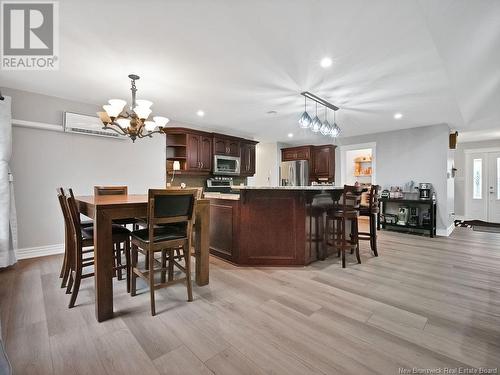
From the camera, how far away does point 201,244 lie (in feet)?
8.16

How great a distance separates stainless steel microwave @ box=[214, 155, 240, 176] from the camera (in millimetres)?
5383

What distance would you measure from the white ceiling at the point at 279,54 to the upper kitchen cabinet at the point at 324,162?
251cm

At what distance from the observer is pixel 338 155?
6582 mm

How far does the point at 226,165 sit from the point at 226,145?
1.57 ft

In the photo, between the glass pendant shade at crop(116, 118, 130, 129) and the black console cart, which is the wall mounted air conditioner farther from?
the black console cart

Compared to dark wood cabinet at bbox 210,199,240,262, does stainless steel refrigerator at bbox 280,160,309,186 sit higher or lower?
higher

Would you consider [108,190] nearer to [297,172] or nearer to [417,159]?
[297,172]

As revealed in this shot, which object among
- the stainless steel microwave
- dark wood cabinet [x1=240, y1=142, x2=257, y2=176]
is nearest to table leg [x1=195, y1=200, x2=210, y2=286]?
the stainless steel microwave

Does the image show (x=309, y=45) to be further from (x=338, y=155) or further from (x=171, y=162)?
(x=338, y=155)

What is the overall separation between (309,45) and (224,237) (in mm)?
2481

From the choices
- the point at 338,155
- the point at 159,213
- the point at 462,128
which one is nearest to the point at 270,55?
the point at 159,213

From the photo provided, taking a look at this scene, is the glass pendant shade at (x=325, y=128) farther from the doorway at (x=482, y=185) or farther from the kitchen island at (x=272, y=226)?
the doorway at (x=482, y=185)

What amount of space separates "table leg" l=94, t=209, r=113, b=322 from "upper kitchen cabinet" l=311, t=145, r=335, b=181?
5.86 m

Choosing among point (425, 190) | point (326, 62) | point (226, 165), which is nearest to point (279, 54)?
point (326, 62)
